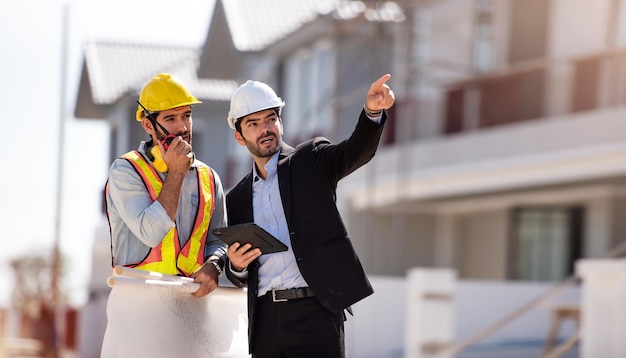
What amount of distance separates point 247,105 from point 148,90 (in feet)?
1.51

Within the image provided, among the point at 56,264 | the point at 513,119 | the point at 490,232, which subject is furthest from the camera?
the point at 56,264

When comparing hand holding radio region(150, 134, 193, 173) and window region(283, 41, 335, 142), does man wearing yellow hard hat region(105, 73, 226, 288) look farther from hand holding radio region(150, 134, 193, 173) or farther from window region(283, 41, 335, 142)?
window region(283, 41, 335, 142)

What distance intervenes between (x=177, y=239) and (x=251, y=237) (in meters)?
0.38

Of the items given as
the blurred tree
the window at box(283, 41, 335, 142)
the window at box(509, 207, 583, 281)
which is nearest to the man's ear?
the window at box(509, 207, 583, 281)

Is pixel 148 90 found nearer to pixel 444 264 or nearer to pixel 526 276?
pixel 526 276

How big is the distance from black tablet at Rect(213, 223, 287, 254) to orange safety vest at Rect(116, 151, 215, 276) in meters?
0.25

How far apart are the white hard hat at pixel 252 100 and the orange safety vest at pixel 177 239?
1.14 feet

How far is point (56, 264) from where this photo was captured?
29.0m

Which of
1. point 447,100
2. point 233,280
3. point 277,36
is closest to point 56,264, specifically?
point 277,36

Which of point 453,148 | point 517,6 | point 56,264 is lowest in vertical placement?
point 56,264

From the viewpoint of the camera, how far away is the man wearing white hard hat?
5.88 metres

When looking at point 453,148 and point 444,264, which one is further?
point 444,264

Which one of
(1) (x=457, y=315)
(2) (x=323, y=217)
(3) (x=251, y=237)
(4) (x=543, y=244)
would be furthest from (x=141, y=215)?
(4) (x=543, y=244)

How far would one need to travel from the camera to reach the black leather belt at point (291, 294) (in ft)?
19.4
